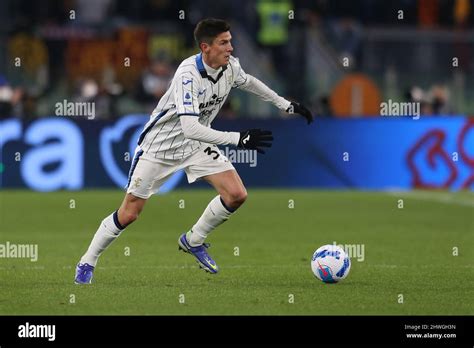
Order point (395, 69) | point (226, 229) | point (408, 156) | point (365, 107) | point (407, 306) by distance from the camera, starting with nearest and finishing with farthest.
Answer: point (407, 306), point (226, 229), point (408, 156), point (365, 107), point (395, 69)

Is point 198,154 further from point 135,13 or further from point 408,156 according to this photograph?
point 135,13

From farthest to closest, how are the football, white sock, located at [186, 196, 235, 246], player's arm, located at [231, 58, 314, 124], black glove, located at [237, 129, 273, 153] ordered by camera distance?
player's arm, located at [231, 58, 314, 124], white sock, located at [186, 196, 235, 246], the football, black glove, located at [237, 129, 273, 153]

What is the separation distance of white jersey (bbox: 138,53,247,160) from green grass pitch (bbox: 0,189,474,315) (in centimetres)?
128

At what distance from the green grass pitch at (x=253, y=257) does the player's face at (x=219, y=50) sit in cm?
212

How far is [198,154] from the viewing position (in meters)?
12.2

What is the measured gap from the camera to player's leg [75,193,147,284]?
38.1 feet

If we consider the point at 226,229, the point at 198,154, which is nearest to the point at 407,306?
the point at 198,154

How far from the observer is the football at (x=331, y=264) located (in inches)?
456

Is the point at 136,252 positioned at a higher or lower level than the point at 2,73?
lower

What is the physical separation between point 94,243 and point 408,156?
13.9m
